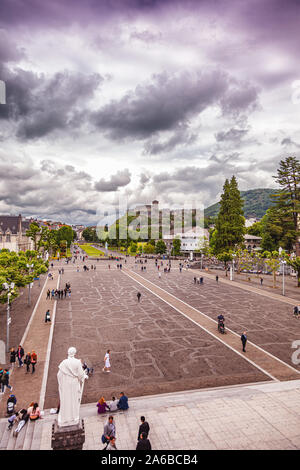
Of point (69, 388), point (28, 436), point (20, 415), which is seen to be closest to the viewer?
point (69, 388)

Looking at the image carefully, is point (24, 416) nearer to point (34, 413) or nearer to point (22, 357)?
point (34, 413)

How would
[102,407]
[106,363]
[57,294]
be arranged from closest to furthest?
[102,407] → [106,363] → [57,294]

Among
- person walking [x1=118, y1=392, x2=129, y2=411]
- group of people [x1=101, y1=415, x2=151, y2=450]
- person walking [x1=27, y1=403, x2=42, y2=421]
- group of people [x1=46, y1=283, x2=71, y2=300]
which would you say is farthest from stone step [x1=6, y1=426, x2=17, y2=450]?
group of people [x1=46, y1=283, x2=71, y2=300]

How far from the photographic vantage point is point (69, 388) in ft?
25.0

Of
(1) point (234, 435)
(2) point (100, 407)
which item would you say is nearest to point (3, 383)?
(2) point (100, 407)

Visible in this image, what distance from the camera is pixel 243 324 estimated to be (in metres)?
21.2

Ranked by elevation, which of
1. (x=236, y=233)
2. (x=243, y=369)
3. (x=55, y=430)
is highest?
(x=236, y=233)

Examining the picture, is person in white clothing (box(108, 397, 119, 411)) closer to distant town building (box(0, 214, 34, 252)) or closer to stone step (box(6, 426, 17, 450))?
stone step (box(6, 426, 17, 450))

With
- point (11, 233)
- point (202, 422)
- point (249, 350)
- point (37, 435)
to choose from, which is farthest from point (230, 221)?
point (11, 233)

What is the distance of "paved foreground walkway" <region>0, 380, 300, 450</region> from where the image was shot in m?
8.65

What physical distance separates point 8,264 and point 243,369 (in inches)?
815

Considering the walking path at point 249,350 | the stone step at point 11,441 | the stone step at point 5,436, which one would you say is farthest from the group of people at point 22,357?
the walking path at point 249,350

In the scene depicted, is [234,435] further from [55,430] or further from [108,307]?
[108,307]

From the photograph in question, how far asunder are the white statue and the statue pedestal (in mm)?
143
